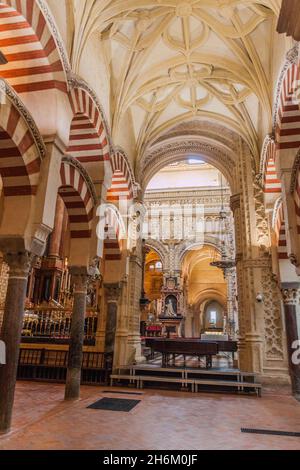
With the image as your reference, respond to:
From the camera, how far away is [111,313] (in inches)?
349

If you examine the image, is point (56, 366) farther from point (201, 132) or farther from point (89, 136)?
point (201, 132)

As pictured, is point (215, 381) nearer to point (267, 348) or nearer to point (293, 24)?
point (267, 348)

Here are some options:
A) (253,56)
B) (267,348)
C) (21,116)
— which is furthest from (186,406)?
(253,56)

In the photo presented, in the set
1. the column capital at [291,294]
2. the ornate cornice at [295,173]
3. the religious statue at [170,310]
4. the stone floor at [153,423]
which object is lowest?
the stone floor at [153,423]

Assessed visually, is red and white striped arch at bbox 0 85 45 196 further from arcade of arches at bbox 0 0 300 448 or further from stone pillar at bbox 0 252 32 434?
stone pillar at bbox 0 252 32 434

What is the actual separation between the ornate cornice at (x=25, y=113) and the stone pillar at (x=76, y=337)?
2775 millimetres

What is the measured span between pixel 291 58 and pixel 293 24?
101 inches

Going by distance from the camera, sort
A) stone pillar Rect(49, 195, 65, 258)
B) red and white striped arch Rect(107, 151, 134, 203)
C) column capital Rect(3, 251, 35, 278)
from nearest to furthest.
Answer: column capital Rect(3, 251, 35, 278)
red and white striped arch Rect(107, 151, 134, 203)
stone pillar Rect(49, 195, 65, 258)

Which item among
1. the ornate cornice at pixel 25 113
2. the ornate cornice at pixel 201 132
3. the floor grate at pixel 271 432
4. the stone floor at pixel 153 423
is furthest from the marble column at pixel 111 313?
the ornate cornice at pixel 201 132

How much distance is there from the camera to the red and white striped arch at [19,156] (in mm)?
4535

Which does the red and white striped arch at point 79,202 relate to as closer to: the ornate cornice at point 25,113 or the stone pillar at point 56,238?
the ornate cornice at point 25,113

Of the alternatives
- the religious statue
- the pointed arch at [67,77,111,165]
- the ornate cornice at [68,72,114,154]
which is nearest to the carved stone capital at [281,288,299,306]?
the pointed arch at [67,77,111,165]

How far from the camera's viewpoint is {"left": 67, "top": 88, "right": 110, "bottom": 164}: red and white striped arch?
6914 mm

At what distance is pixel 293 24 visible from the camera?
3.24m
